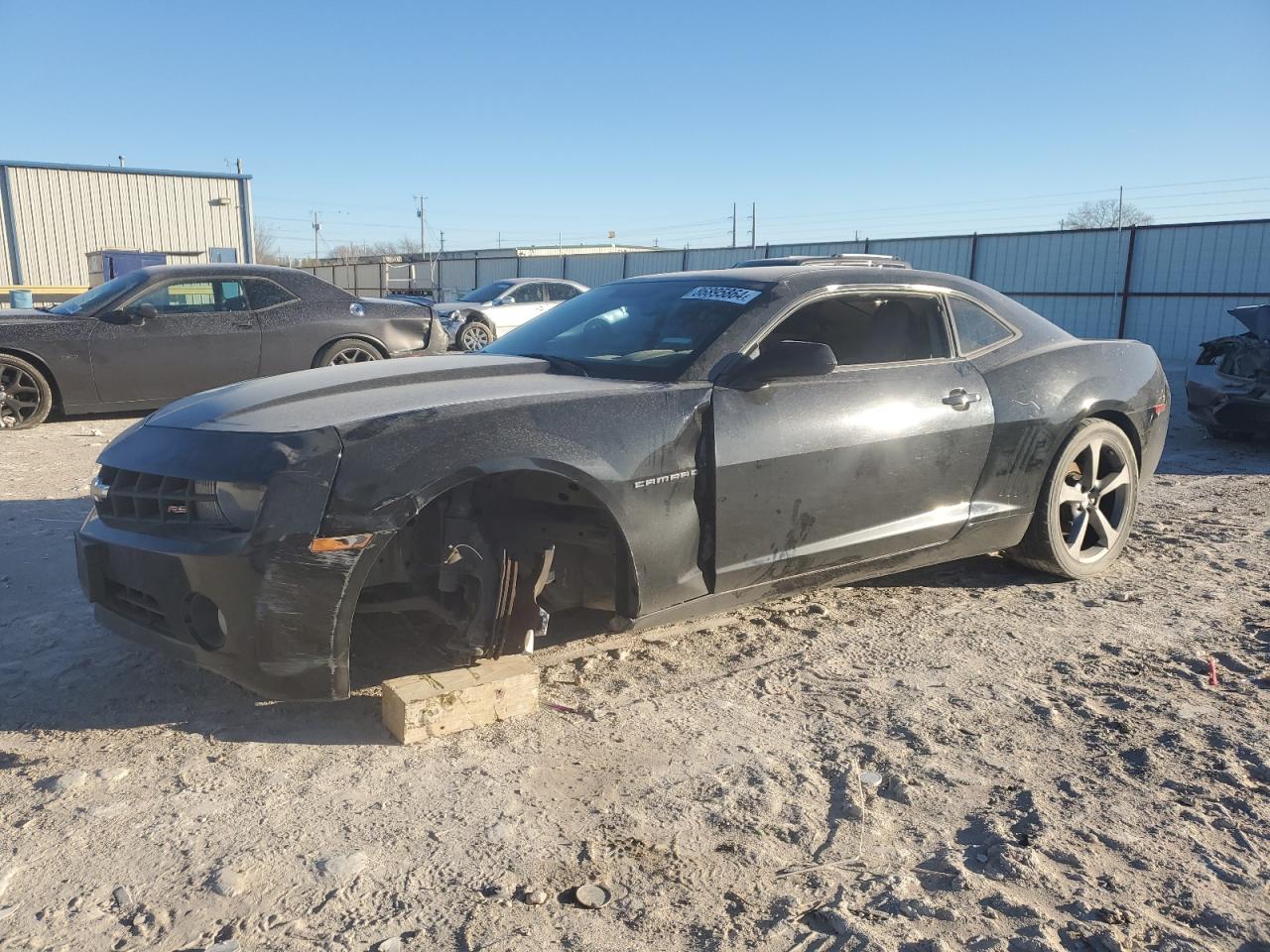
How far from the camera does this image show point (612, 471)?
3461 mm

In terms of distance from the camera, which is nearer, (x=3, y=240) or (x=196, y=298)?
(x=196, y=298)

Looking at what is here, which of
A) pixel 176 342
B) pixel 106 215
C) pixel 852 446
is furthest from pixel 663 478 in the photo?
pixel 106 215

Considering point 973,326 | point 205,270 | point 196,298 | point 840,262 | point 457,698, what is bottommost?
point 457,698

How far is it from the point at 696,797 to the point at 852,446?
1.68 meters

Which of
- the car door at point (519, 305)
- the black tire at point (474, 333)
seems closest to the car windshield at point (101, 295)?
the black tire at point (474, 333)

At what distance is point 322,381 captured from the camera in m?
3.78

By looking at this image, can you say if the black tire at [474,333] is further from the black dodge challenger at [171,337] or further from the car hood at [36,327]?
the car hood at [36,327]

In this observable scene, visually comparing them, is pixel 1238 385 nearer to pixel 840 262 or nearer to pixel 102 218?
pixel 840 262

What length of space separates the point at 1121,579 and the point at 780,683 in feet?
7.82

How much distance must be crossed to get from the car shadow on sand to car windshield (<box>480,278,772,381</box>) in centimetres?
142

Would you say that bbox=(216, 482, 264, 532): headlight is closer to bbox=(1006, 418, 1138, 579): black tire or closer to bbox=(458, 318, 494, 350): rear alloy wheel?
bbox=(1006, 418, 1138, 579): black tire

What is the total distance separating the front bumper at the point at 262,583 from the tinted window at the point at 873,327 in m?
2.05

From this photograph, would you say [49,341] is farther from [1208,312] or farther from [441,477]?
[1208,312]

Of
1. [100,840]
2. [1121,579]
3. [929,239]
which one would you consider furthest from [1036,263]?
[100,840]
